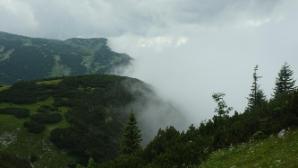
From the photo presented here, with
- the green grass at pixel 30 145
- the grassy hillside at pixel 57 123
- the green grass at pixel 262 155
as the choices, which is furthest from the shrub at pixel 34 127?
the green grass at pixel 262 155

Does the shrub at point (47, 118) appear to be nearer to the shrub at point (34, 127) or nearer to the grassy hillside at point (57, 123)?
the grassy hillside at point (57, 123)

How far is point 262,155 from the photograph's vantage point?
655 inches

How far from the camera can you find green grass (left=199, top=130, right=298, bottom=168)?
14887 millimetres

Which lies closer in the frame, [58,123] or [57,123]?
[57,123]

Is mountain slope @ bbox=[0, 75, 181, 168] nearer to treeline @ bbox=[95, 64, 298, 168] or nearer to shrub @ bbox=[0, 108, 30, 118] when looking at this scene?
shrub @ bbox=[0, 108, 30, 118]

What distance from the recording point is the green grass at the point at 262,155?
48.8ft

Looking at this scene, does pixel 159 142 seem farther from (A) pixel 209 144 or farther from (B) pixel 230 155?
(B) pixel 230 155

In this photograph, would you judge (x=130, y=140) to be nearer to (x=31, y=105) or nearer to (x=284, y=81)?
(x=284, y=81)

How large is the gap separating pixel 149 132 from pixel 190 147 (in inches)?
6837

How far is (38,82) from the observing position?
196875 millimetres

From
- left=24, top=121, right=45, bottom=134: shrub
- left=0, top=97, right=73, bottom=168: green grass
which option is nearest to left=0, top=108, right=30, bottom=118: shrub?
left=0, top=97, right=73, bottom=168: green grass

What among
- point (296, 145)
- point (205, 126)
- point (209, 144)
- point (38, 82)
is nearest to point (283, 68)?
point (205, 126)

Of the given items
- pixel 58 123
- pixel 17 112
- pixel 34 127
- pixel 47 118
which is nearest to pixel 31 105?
pixel 17 112

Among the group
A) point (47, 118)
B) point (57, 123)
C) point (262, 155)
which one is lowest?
point (262, 155)
